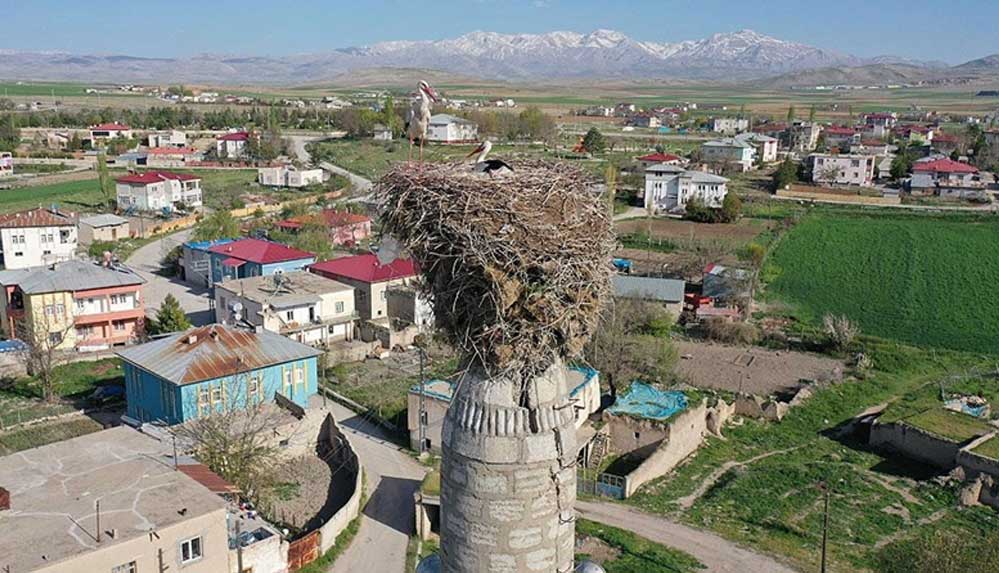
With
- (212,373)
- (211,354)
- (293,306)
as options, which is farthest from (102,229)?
(212,373)

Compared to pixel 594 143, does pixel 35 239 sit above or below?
below

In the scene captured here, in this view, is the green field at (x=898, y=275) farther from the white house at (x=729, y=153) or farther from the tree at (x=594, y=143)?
the tree at (x=594, y=143)

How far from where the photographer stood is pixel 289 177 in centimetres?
6944

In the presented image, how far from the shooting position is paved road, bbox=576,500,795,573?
59.7 feet

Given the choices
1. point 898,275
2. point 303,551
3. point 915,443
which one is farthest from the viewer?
point 898,275

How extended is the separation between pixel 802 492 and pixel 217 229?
35.2 m

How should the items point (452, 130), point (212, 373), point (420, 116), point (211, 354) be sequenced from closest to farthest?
point (420, 116), point (212, 373), point (211, 354), point (452, 130)

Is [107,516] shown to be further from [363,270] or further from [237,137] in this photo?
[237,137]

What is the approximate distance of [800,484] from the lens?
73.4 feet

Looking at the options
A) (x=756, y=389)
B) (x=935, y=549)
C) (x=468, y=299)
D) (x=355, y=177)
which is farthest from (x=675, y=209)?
(x=468, y=299)

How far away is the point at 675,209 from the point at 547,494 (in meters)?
60.0

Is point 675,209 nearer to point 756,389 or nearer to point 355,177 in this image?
point 355,177

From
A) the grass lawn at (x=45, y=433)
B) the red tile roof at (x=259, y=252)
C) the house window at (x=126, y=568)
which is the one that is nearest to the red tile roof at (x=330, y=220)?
the red tile roof at (x=259, y=252)

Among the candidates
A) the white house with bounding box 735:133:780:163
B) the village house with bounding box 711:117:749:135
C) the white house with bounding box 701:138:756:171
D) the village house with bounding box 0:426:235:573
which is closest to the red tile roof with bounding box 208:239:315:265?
the village house with bounding box 0:426:235:573
